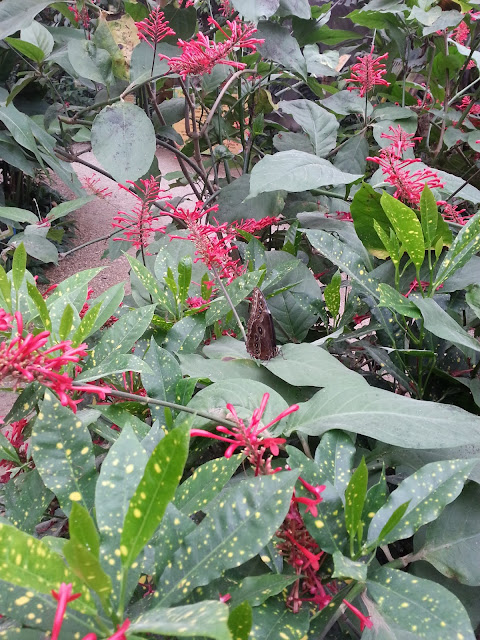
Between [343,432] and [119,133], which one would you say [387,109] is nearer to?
[119,133]

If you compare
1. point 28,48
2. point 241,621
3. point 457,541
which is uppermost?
point 28,48

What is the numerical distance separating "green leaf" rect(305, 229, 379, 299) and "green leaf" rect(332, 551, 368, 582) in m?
0.34

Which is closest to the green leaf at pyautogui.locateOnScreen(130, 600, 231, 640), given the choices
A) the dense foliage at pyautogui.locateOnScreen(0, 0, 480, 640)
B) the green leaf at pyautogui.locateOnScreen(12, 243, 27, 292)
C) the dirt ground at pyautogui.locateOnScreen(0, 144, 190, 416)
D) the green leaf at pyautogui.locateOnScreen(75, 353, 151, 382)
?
the dense foliage at pyautogui.locateOnScreen(0, 0, 480, 640)

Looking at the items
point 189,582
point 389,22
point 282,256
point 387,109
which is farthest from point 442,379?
point 389,22

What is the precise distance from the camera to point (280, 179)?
2.23 feet

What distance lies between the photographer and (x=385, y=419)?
15.4 inches

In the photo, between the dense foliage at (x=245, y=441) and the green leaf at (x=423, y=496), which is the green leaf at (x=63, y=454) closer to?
the dense foliage at (x=245, y=441)

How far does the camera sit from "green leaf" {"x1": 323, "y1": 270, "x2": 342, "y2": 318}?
2.14ft

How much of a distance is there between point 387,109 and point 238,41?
0.58 metres

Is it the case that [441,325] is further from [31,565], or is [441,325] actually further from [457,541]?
[31,565]

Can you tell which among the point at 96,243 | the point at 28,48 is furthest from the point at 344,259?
the point at 96,243

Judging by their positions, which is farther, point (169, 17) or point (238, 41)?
point (169, 17)

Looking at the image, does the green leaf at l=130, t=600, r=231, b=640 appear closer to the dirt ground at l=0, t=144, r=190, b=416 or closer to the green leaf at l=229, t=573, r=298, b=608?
the green leaf at l=229, t=573, r=298, b=608

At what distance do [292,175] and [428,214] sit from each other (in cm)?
21
